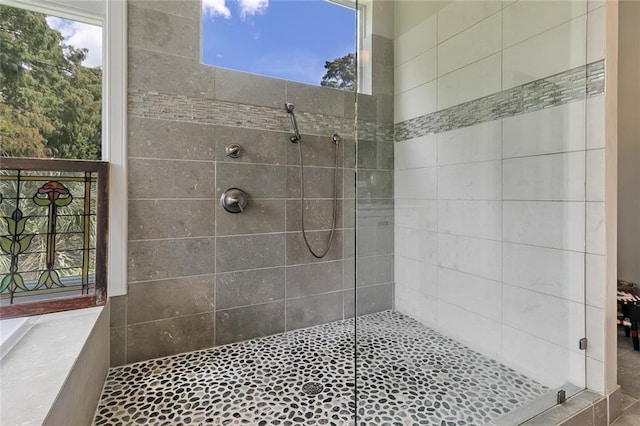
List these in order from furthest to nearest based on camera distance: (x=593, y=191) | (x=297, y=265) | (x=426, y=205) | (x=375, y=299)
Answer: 1. (x=297, y=265)
2. (x=426, y=205)
3. (x=375, y=299)
4. (x=593, y=191)

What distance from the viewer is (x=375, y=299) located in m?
1.89

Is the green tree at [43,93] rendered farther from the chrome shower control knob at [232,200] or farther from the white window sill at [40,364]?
the white window sill at [40,364]

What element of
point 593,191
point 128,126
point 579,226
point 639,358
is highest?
point 128,126

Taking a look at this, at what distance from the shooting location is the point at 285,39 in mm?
2182

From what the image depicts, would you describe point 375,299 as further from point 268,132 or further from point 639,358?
point 639,358

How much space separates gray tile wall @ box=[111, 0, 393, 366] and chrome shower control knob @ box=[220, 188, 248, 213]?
0.04 meters

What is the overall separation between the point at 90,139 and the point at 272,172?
103 centimetres

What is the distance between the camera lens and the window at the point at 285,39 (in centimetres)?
199

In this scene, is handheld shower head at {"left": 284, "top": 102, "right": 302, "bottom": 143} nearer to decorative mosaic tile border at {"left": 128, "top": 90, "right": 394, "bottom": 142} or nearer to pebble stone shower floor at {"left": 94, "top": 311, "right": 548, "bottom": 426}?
decorative mosaic tile border at {"left": 128, "top": 90, "right": 394, "bottom": 142}

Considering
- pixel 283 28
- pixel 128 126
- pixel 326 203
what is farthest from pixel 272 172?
pixel 283 28

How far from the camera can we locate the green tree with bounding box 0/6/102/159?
1.48 m

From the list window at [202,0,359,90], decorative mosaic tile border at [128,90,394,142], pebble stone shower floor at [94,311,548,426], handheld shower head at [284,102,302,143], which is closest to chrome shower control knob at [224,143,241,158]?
decorative mosaic tile border at [128,90,394,142]

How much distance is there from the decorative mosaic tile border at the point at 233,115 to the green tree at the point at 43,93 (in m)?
0.23

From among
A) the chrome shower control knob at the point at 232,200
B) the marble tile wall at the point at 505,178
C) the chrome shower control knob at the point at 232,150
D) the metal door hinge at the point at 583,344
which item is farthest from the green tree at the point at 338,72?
the metal door hinge at the point at 583,344
